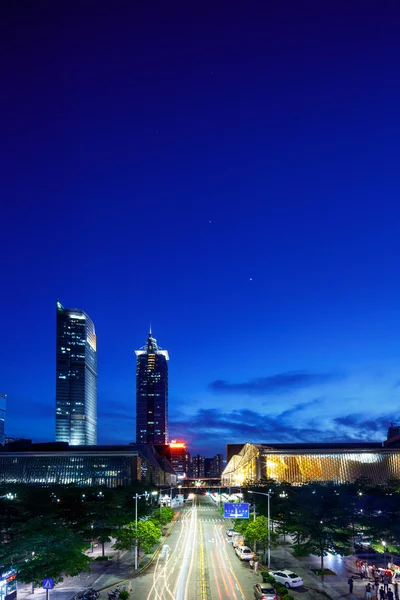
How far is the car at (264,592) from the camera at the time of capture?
→ 1807 inches

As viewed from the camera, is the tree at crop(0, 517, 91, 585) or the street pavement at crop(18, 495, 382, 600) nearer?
the tree at crop(0, 517, 91, 585)

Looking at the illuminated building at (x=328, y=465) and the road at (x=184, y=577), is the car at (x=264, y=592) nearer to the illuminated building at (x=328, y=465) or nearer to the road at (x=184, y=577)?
the road at (x=184, y=577)

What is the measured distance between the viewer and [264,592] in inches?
1839

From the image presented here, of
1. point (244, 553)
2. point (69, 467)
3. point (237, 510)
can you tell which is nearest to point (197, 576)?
point (244, 553)

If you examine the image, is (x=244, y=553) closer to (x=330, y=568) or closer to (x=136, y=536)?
(x=330, y=568)

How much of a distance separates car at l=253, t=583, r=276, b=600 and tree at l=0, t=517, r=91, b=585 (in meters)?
15.2

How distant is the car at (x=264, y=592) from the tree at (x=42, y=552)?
15217 mm

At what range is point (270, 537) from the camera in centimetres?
7006

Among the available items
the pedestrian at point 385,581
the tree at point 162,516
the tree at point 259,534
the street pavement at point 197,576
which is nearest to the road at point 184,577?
the street pavement at point 197,576

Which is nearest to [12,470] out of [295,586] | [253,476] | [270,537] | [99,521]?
[253,476]

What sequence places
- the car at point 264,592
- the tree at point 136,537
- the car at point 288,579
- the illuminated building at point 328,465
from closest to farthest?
the car at point 264,592
the car at point 288,579
the tree at point 136,537
the illuminated building at point 328,465

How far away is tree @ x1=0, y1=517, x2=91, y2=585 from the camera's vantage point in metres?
44.8

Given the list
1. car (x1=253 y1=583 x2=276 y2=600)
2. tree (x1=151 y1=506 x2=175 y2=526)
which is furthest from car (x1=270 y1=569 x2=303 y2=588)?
tree (x1=151 y1=506 x2=175 y2=526)

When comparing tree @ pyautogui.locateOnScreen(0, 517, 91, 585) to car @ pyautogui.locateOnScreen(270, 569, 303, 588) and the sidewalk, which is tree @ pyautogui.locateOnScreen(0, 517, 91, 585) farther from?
the sidewalk
